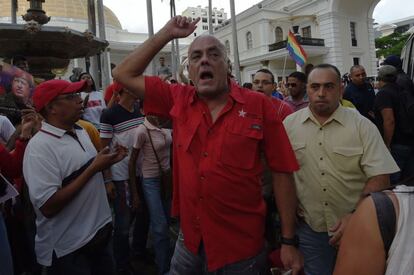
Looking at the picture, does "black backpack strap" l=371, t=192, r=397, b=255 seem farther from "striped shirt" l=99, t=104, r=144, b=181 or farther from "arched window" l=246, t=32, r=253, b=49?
"arched window" l=246, t=32, r=253, b=49

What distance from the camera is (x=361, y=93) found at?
6.26m

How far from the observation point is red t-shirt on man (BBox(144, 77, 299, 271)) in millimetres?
2082

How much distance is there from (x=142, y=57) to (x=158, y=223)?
2.14m

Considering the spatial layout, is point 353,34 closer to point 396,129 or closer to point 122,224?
point 396,129

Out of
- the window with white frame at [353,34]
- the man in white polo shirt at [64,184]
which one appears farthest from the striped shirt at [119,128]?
the window with white frame at [353,34]

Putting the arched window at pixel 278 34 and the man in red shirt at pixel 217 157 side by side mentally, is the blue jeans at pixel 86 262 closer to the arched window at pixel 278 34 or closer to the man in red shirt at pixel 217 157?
the man in red shirt at pixel 217 157

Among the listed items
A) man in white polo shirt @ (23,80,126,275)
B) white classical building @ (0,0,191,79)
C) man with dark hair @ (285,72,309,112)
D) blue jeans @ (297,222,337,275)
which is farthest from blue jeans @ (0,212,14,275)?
white classical building @ (0,0,191,79)

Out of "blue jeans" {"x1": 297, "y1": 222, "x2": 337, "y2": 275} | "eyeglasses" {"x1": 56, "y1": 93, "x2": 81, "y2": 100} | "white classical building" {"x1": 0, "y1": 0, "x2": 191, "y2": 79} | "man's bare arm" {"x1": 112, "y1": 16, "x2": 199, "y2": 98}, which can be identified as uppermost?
"white classical building" {"x1": 0, "y1": 0, "x2": 191, "y2": 79}

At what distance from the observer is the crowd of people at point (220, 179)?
81.8 inches

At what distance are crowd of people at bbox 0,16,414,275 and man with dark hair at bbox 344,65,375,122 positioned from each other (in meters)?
2.96

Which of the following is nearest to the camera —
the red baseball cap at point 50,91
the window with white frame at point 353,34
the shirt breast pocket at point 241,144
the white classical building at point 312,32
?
the shirt breast pocket at point 241,144

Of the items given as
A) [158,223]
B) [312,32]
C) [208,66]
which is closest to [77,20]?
[312,32]

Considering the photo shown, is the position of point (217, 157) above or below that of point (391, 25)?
below

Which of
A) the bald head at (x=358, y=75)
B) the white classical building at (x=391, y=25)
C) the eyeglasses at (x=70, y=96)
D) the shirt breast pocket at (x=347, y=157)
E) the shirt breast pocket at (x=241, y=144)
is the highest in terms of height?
the white classical building at (x=391, y=25)
